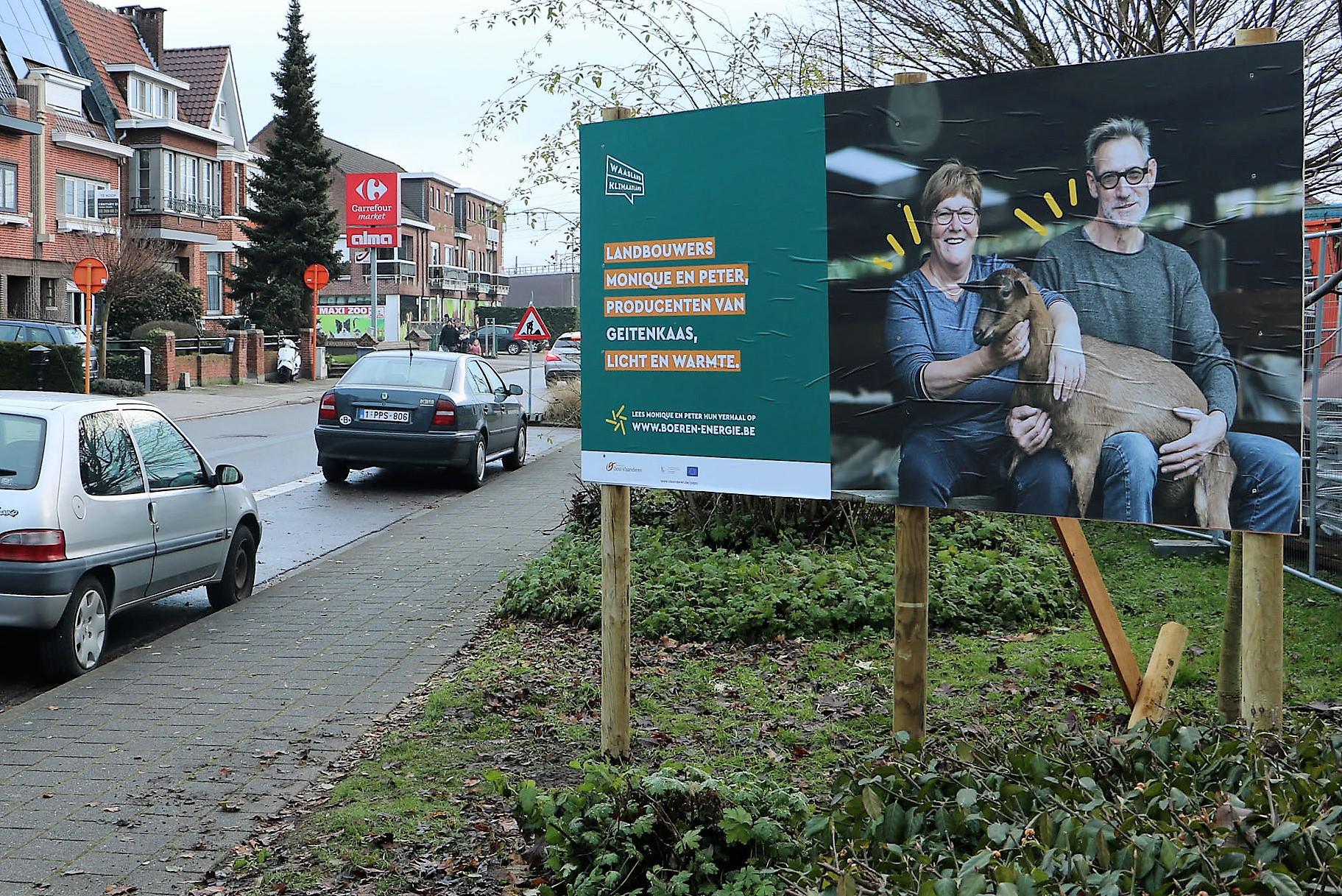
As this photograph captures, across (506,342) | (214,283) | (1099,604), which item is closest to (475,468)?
(1099,604)

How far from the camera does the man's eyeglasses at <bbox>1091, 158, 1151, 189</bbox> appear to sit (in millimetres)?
4039

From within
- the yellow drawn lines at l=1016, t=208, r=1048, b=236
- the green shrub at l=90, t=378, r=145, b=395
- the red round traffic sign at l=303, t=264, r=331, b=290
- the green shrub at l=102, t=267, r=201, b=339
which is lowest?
the green shrub at l=90, t=378, r=145, b=395

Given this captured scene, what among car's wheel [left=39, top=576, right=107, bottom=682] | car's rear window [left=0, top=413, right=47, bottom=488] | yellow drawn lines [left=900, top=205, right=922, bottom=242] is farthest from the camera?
car's rear window [left=0, top=413, right=47, bottom=488]

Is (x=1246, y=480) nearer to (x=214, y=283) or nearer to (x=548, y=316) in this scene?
(x=214, y=283)

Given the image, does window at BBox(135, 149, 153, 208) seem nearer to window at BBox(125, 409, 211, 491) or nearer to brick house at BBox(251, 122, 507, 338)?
brick house at BBox(251, 122, 507, 338)

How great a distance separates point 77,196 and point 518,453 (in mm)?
34766

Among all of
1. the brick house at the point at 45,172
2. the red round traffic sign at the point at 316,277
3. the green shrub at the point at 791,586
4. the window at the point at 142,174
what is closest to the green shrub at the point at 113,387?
the brick house at the point at 45,172

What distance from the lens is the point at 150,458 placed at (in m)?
8.45

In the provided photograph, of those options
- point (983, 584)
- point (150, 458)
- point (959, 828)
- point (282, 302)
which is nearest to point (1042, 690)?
point (983, 584)

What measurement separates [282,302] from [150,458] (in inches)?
1812

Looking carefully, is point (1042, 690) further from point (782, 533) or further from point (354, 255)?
point (354, 255)

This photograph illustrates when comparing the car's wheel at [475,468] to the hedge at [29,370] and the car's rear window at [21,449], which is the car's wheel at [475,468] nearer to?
the car's rear window at [21,449]

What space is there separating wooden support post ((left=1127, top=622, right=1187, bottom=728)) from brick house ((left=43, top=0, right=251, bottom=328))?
47.3 metres

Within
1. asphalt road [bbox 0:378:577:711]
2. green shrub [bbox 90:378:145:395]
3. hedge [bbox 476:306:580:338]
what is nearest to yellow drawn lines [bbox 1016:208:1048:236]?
asphalt road [bbox 0:378:577:711]
